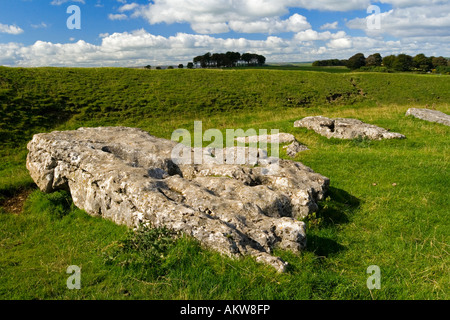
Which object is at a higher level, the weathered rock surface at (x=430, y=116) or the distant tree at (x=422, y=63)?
the distant tree at (x=422, y=63)

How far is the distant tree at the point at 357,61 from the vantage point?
117875 mm

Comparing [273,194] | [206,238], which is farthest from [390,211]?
[206,238]

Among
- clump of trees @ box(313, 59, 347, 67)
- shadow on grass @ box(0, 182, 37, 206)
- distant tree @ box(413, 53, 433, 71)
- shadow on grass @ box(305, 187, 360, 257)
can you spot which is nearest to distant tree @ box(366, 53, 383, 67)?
distant tree @ box(413, 53, 433, 71)

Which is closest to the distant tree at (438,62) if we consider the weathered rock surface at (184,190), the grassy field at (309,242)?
the grassy field at (309,242)

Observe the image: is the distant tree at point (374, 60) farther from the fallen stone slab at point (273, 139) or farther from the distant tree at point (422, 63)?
the fallen stone slab at point (273, 139)

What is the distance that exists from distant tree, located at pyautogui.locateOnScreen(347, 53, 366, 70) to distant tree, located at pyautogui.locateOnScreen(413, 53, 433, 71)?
19662mm

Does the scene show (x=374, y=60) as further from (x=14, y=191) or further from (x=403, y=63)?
(x=14, y=191)

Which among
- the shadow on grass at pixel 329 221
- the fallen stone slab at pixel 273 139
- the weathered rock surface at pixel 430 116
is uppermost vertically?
the weathered rock surface at pixel 430 116

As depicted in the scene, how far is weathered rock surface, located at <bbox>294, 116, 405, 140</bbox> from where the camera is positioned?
21283 mm

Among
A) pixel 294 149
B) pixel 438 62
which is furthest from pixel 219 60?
pixel 294 149

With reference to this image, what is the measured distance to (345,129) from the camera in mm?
22094

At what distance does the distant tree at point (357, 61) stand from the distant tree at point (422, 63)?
64.5 ft
